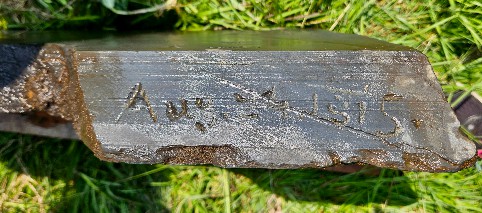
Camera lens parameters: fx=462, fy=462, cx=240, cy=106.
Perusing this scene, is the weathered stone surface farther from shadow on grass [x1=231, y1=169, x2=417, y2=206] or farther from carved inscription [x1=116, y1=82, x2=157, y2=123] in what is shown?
shadow on grass [x1=231, y1=169, x2=417, y2=206]

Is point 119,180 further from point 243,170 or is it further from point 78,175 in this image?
point 243,170

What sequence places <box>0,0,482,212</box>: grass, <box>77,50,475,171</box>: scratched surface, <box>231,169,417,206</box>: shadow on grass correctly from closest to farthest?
<box>77,50,475,171</box>: scratched surface < <box>0,0,482,212</box>: grass < <box>231,169,417,206</box>: shadow on grass

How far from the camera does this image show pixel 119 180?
2.47m

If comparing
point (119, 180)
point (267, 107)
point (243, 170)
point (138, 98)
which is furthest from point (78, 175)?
point (267, 107)

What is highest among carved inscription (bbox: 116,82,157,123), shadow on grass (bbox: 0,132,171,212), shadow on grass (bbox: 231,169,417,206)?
carved inscription (bbox: 116,82,157,123)

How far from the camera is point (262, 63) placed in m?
1.36

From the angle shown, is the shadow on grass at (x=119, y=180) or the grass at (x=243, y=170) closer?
the grass at (x=243, y=170)

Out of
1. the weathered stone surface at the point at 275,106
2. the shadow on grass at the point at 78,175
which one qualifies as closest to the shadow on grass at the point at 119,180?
the shadow on grass at the point at 78,175

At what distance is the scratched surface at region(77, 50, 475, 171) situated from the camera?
1.36m

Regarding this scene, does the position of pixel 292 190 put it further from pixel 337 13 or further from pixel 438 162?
pixel 438 162

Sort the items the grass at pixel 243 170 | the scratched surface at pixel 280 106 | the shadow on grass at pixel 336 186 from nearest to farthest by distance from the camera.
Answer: the scratched surface at pixel 280 106 < the grass at pixel 243 170 < the shadow on grass at pixel 336 186

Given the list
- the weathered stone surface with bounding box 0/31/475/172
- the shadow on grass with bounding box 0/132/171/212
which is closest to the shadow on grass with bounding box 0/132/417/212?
the shadow on grass with bounding box 0/132/171/212

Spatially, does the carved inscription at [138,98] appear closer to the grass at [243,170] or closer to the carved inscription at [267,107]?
the carved inscription at [267,107]

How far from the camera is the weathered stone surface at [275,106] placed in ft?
4.47
